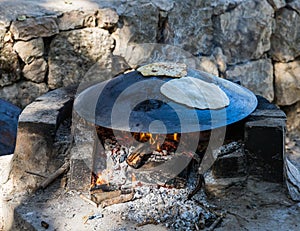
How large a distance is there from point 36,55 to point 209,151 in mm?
1687

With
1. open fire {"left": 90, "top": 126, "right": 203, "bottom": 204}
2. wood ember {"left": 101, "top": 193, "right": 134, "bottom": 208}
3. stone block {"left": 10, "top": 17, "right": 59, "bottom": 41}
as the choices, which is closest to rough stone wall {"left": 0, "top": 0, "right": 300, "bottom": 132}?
stone block {"left": 10, "top": 17, "right": 59, "bottom": 41}

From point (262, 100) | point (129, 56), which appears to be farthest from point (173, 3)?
point (262, 100)

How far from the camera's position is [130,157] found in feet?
8.86

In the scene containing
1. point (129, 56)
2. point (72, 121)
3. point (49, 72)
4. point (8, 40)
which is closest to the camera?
point (72, 121)

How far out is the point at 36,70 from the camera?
371cm

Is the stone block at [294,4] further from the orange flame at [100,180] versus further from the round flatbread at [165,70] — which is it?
the orange flame at [100,180]

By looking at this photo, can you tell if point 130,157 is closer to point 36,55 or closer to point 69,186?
point 69,186

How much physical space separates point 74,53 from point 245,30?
176 cm

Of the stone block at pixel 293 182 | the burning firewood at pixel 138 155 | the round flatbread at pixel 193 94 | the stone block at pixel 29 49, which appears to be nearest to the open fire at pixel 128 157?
the burning firewood at pixel 138 155

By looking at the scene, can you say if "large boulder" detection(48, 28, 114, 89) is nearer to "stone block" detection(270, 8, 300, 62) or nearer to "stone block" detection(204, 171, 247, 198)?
"stone block" detection(204, 171, 247, 198)

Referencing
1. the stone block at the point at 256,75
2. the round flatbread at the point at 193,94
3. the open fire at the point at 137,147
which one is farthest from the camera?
the stone block at the point at 256,75

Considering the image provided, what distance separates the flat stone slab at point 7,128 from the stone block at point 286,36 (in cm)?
279

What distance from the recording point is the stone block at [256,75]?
4.68 m

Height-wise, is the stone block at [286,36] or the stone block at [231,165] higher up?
the stone block at [286,36]
